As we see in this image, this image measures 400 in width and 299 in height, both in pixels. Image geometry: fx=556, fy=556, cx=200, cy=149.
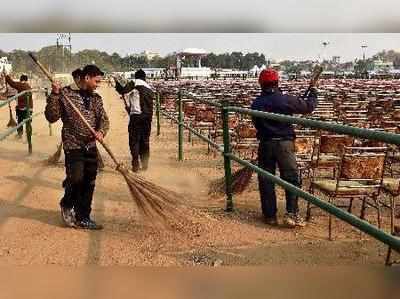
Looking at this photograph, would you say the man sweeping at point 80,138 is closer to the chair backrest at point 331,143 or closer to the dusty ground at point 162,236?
the dusty ground at point 162,236

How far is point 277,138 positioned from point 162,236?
1.24 meters

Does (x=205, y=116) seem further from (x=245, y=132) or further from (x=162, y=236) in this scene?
(x=162, y=236)

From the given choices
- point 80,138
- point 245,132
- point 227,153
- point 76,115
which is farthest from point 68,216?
point 245,132

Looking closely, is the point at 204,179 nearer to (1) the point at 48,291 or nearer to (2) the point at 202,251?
(2) the point at 202,251

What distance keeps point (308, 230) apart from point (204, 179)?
8.16 ft

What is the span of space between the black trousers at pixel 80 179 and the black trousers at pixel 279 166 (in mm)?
1369

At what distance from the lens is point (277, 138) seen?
452cm

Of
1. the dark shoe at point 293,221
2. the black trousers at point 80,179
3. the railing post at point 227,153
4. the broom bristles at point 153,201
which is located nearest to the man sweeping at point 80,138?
the black trousers at point 80,179

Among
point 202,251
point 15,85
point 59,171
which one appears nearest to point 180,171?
point 59,171

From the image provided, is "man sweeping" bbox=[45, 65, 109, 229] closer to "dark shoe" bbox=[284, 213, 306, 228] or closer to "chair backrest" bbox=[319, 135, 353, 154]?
"dark shoe" bbox=[284, 213, 306, 228]

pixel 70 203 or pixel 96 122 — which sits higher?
pixel 96 122

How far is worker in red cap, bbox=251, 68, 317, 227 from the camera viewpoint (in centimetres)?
445

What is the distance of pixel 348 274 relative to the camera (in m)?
0.77
